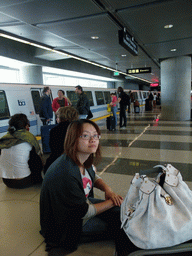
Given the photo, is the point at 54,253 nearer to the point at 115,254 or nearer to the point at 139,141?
the point at 115,254

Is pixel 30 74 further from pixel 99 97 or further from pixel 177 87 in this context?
pixel 177 87

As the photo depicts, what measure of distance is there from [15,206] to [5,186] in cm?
83

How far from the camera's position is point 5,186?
12.3 ft

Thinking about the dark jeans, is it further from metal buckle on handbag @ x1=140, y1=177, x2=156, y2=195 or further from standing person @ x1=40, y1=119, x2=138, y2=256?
metal buckle on handbag @ x1=140, y1=177, x2=156, y2=195

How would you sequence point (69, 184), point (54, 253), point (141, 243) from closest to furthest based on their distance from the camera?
point (141, 243) → point (69, 184) → point (54, 253)

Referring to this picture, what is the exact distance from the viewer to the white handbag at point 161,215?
1.42 metres

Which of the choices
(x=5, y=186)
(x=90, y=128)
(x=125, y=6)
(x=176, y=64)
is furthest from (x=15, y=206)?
(x=176, y=64)

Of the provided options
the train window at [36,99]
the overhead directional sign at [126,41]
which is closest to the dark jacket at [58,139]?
the overhead directional sign at [126,41]

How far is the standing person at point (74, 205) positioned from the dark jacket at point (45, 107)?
16.9ft

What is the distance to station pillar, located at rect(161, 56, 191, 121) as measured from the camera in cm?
1141

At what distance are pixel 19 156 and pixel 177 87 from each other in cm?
1008

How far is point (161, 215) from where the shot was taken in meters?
1.44

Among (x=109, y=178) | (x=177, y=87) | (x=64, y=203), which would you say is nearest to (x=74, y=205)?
(x=64, y=203)

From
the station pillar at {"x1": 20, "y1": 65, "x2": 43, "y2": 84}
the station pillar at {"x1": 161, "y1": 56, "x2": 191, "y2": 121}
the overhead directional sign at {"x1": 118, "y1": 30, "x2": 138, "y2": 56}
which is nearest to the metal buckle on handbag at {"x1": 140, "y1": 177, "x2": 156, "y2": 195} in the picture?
the overhead directional sign at {"x1": 118, "y1": 30, "x2": 138, "y2": 56}
